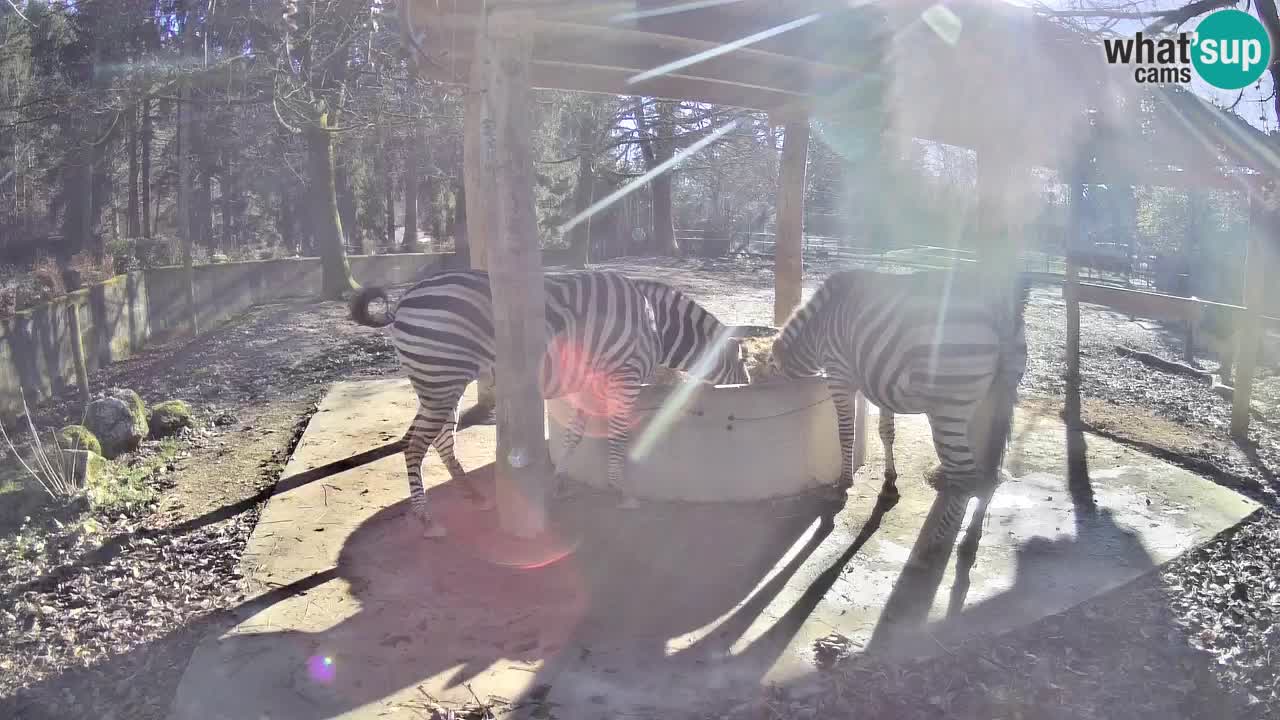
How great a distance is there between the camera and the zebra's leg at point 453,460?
19.6 ft

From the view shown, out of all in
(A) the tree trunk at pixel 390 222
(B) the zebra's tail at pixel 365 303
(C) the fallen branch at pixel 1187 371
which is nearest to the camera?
(B) the zebra's tail at pixel 365 303

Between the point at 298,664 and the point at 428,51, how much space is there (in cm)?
457

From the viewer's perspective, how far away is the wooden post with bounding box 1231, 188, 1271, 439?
7.42 meters

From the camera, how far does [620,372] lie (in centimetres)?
604

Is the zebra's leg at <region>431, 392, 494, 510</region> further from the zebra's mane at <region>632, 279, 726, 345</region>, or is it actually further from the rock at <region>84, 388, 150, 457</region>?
the rock at <region>84, 388, 150, 457</region>

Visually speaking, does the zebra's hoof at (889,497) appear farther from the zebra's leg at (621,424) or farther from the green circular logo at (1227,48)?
the green circular logo at (1227,48)

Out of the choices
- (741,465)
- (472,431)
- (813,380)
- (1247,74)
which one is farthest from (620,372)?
(1247,74)

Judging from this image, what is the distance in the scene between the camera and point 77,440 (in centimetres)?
673

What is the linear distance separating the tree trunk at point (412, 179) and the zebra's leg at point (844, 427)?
36.3ft

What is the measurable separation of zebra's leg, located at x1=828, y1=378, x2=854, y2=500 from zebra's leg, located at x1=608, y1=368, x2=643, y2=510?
61.7 inches

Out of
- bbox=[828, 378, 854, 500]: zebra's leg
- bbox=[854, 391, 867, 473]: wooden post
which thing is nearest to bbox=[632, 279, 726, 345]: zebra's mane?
bbox=[828, 378, 854, 500]: zebra's leg

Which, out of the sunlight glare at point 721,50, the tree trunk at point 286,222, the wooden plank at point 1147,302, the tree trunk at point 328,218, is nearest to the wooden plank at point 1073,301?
the wooden plank at point 1147,302

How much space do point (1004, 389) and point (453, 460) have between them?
4.00 meters

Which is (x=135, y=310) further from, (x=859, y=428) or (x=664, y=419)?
(x=859, y=428)
